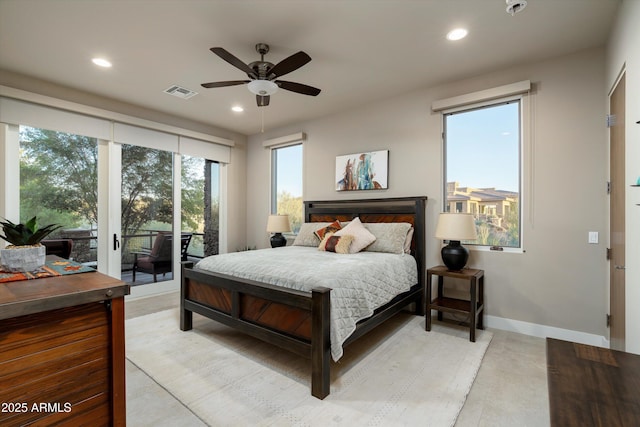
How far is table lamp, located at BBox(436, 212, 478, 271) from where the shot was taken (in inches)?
120

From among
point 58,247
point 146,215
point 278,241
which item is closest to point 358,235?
point 278,241

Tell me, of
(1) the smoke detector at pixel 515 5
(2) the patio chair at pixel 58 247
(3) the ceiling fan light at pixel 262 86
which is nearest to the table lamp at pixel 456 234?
(1) the smoke detector at pixel 515 5

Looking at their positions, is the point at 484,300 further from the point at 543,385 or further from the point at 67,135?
the point at 67,135

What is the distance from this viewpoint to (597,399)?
91 cm

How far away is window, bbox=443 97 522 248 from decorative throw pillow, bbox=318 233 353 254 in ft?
4.32

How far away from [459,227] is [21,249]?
11.1 ft

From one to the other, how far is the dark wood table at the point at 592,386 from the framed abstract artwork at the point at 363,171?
122 inches

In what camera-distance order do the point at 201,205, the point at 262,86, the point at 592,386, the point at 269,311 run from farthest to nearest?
the point at 201,205
the point at 262,86
the point at 269,311
the point at 592,386

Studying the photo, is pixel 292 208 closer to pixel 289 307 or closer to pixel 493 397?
pixel 289 307

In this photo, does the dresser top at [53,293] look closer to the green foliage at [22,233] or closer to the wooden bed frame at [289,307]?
the green foliage at [22,233]

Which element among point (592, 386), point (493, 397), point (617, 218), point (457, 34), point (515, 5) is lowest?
point (493, 397)

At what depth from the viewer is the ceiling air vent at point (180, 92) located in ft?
12.4

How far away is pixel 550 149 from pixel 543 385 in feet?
7.33

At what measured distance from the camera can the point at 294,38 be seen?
272 centimetres
